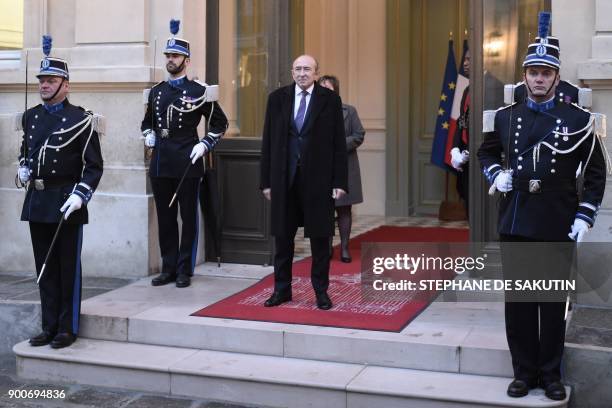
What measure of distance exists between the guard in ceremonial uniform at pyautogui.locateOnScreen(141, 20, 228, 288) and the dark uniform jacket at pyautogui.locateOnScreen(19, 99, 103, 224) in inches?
46.5

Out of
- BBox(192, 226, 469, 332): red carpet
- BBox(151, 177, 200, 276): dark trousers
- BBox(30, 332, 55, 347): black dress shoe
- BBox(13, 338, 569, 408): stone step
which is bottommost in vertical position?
BBox(13, 338, 569, 408): stone step

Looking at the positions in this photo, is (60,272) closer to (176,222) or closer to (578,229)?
(176,222)

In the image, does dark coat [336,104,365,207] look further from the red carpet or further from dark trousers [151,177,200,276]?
dark trousers [151,177,200,276]

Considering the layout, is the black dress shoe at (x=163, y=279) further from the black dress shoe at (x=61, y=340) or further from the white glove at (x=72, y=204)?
the white glove at (x=72, y=204)

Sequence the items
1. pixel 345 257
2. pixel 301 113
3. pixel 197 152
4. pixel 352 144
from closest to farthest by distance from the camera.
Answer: pixel 301 113 → pixel 197 152 → pixel 352 144 → pixel 345 257

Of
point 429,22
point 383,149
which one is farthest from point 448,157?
point 429,22

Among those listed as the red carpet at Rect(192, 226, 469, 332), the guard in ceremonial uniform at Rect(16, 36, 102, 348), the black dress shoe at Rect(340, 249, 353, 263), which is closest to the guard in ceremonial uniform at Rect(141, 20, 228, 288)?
the red carpet at Rect(192, 226, 469, 332)

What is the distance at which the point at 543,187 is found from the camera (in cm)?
506

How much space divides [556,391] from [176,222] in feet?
11.9

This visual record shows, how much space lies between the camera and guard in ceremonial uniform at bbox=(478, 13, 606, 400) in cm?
503

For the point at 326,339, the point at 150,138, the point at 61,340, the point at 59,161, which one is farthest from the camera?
the point at 150,138

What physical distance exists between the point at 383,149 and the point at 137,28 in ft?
15.6

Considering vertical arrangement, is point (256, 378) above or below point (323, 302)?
below

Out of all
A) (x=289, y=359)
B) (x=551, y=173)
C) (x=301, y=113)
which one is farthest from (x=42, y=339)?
(x=551, y=173)
